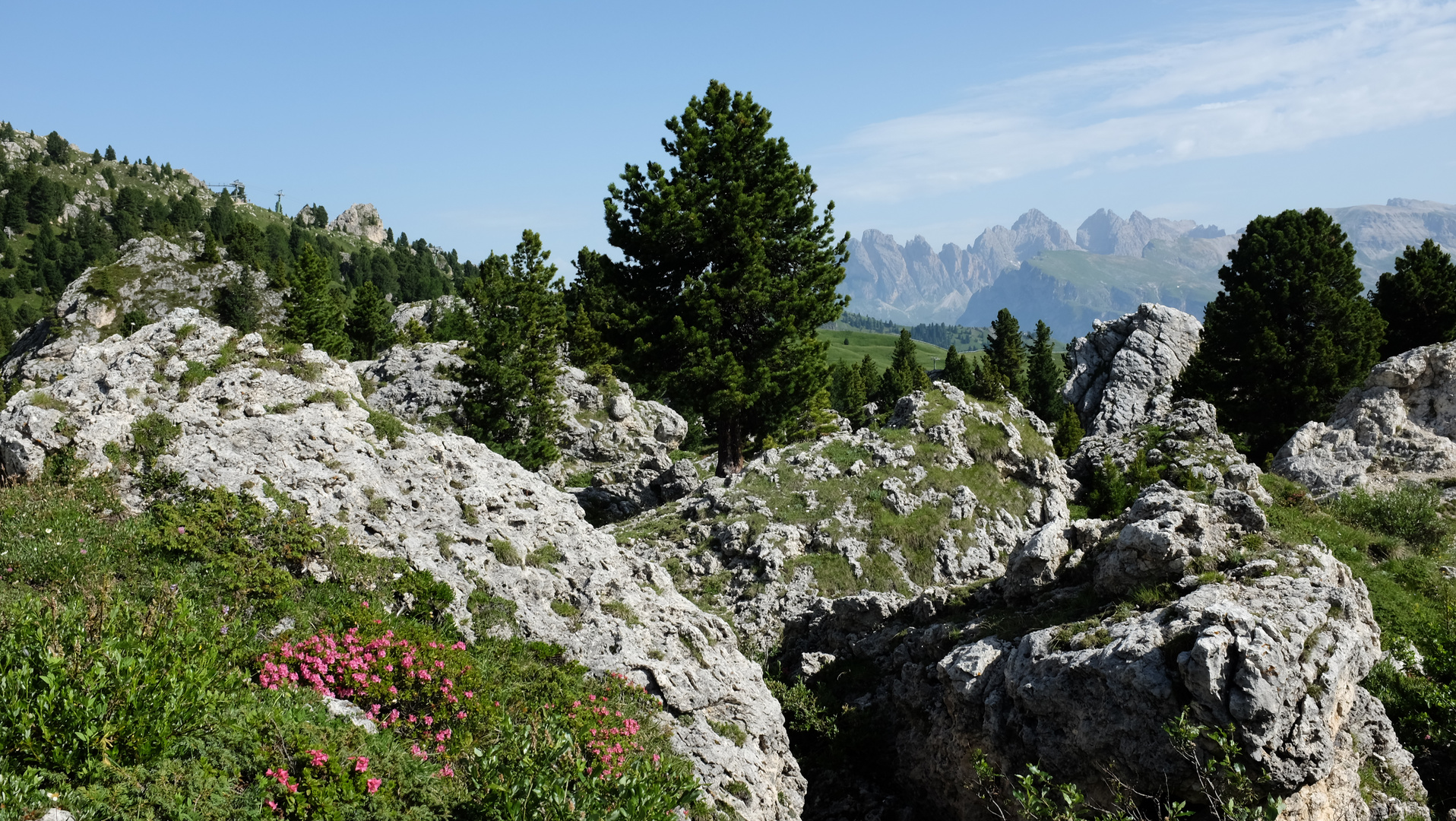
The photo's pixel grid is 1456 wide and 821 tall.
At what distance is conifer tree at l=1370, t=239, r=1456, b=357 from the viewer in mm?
47438

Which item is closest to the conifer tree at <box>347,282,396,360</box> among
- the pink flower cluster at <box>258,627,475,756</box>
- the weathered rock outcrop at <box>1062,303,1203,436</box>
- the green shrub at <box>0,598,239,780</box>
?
the weathered rock outcrop at <box>1062,303,1203,436</box>

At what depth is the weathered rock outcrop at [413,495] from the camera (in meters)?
14.6

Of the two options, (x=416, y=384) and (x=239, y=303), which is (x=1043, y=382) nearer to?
(x=416, y=384)

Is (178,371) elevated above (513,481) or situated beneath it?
elevated above

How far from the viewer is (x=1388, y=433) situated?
1169 inches

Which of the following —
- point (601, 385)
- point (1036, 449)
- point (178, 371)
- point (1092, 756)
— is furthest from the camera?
point (601, 385)

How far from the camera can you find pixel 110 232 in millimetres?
189125

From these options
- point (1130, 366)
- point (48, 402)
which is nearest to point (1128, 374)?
point (1130, 366)

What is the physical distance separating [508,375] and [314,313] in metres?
40.3

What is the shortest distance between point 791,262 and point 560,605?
2133 centimetres

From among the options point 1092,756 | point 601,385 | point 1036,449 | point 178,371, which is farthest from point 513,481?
point 601,385

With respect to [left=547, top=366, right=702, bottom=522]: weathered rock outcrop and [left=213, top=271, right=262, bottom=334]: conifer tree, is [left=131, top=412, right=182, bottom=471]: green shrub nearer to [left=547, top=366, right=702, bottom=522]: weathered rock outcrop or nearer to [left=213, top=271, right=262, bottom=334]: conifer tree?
[left=547, top=366, right=702, bottom=522]: weathered rock outcrop

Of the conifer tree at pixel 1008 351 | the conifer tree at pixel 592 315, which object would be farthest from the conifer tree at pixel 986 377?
the conifer tree at pixel 592 315

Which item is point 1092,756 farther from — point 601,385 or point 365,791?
point 601,385
